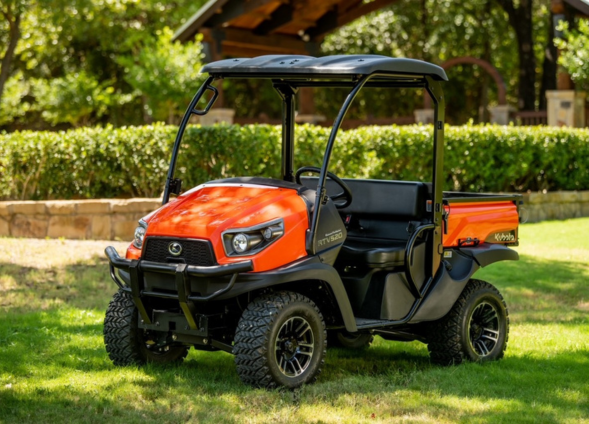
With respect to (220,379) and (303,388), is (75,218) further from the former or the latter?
(303,388)

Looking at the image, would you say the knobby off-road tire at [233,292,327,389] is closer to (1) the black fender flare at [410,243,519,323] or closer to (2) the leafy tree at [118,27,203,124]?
(1) the black fender flare at [410,243,519,323]

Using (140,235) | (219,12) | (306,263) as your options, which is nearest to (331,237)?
(306,263)

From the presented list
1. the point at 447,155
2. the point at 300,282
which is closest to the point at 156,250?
the point at 300,282

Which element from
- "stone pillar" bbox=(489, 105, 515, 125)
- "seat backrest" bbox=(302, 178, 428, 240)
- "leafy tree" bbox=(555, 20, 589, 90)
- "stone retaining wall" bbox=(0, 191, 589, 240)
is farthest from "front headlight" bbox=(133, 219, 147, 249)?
"stone pillar" bbox=(489, 105, 515, 125)

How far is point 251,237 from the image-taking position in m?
5.17

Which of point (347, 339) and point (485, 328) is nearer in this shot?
→ point (485, 328)

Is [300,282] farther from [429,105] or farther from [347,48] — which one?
[347,48]

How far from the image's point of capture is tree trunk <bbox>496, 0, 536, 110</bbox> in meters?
24.3

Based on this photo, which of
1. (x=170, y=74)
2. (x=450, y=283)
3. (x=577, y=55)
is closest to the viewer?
(x=450, y=283)

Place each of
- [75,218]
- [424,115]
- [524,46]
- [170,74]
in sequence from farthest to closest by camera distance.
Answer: [524,46] < [170,74] < [424,115] < [75,218]

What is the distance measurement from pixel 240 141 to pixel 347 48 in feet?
56.5

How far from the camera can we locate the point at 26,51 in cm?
2630

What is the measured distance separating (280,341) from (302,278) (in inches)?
15.8

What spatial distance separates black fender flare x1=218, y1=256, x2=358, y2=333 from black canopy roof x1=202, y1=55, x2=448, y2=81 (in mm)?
1083
